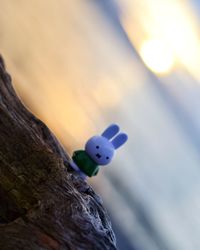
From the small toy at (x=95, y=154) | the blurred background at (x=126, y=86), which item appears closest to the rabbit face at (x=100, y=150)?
the small toy at (x=95, y=154)

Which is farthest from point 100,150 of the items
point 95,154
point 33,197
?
point 33,197

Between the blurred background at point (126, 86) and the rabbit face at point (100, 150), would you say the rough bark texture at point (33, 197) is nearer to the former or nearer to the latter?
the rabbit face at point (100, 150)

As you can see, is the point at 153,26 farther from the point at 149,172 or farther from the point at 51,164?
the point at 51,164

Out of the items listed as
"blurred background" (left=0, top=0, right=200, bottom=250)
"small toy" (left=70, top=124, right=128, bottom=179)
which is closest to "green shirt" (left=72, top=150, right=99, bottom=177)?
A: "small toy" (left=70, top=124, right=128, bottom=179)

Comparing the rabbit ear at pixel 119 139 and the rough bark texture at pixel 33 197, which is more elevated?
the rough bark texture at pixel 33 197

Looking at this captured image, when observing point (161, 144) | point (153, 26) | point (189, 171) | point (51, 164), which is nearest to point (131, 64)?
point (153, 26)
